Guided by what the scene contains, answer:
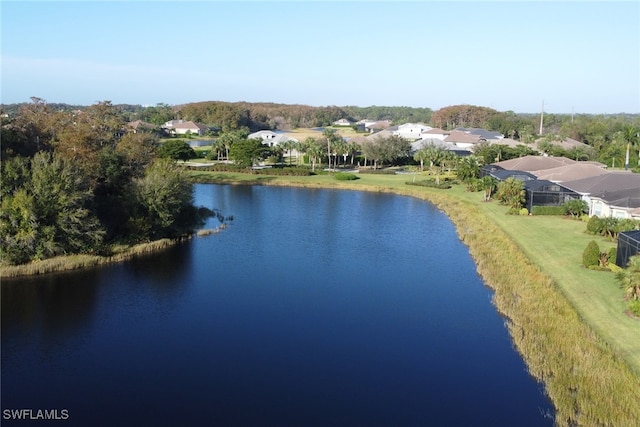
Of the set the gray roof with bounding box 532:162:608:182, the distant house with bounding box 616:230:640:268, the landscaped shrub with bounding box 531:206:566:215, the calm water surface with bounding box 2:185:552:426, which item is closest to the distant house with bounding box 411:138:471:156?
the gray roof with bounding box 532:162:608:182

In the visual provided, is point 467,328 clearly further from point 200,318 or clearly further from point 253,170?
point 253,170

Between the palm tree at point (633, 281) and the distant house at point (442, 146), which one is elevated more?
the distant house at point (442, 146)

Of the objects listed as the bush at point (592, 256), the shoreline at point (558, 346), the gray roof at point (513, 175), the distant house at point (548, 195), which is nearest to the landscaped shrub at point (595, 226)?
the shoreline at point (558, 346)

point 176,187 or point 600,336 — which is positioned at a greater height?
point 176,187

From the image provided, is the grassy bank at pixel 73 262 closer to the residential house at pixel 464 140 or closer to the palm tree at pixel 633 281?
the palm tree at pixel 633 281

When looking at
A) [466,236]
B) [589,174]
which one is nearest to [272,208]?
[466,236]

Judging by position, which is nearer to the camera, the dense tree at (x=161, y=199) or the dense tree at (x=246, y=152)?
the dense tree at (x=161, y=199)

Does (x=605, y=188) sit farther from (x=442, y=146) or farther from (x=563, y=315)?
(x=442, y=146)
